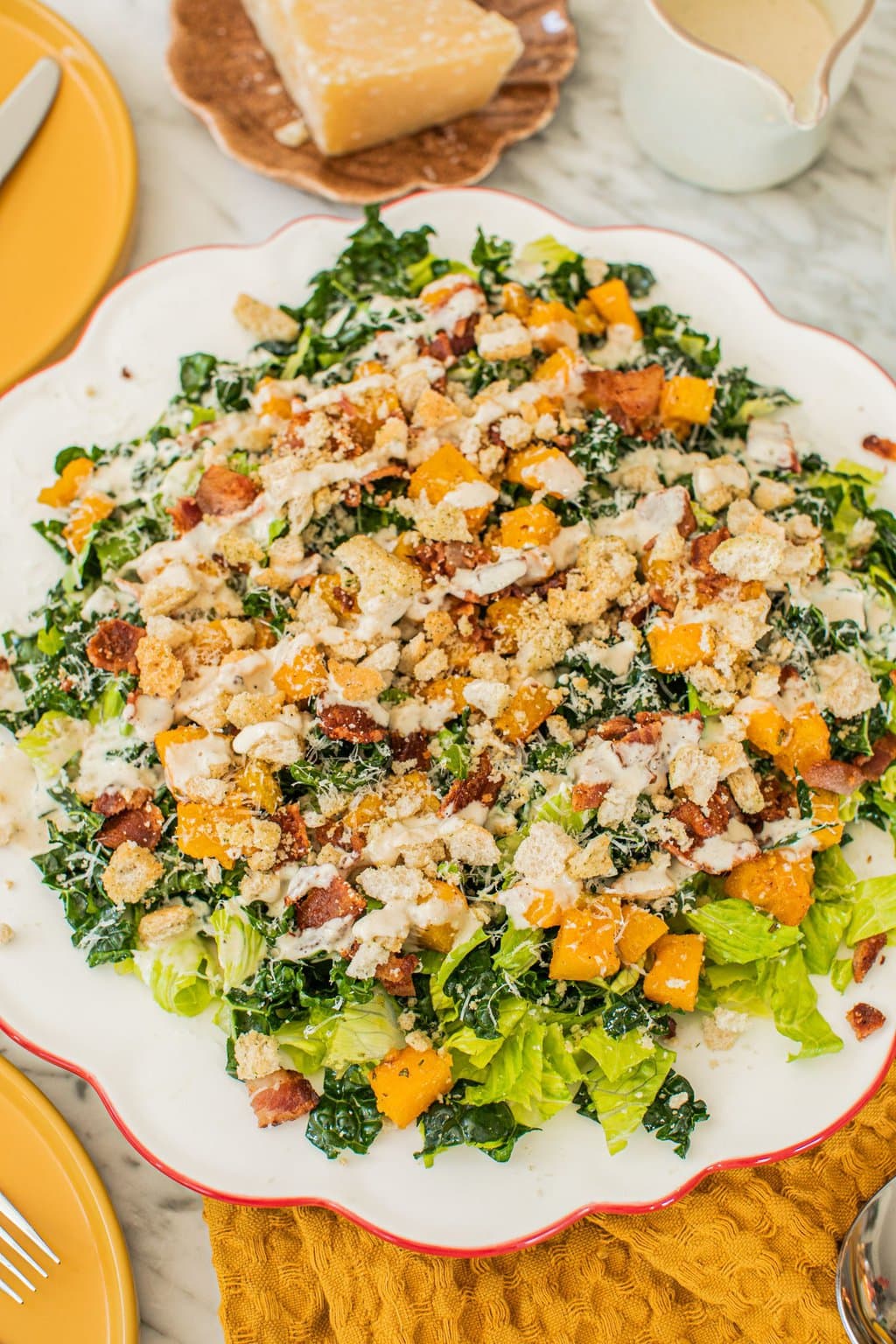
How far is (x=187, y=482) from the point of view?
2545 mm

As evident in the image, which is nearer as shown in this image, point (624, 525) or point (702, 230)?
point (624, 525)

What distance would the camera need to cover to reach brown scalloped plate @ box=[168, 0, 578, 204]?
3150 millimetres

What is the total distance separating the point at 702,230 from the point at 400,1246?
2774 mm

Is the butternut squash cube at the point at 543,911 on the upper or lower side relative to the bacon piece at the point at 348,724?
lower

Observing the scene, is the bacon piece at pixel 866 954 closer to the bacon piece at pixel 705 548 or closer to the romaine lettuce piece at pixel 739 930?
the romaine lettuce piece at pixel 739 930

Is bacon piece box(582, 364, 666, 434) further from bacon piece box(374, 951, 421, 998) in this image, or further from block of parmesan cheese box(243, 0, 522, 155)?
bacon piece box(374, 951, 421, 998)

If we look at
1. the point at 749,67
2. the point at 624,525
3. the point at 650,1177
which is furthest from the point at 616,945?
the point at 749,67

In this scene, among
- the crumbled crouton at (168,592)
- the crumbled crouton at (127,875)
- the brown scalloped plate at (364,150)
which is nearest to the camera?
the crumbled crouton at (127,875)

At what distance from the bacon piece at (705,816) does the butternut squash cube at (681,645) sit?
0.27m

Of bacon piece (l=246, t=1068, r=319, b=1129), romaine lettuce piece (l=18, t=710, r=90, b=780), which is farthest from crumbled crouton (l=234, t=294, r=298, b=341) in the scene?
bacon piece (l=246, t=1068, r=319, b=1129)

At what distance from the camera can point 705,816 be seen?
7.37ft

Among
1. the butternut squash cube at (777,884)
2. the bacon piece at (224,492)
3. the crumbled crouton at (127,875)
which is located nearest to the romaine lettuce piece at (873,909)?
the butternut squash cube at (777,884)

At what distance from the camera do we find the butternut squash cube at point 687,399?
8.43 feet

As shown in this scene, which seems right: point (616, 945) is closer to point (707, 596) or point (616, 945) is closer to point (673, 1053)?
point (673, 1053)
